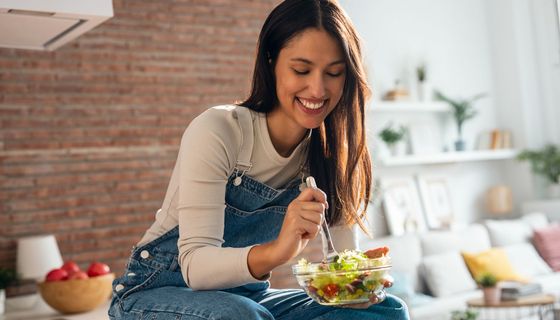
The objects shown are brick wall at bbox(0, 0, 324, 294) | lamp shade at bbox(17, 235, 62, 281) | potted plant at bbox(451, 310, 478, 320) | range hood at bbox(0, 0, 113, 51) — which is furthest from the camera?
potted plant at bbox(451, 310, 478, 320)

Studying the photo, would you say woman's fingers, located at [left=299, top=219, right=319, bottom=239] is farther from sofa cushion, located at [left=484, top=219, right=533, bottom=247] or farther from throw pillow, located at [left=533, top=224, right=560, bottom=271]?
throw pillow, located at [left=533, top=224, right=560, bottom=271]

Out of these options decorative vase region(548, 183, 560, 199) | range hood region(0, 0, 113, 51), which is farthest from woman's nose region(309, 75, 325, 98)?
decorative vase region(548, 183, 560, 199)

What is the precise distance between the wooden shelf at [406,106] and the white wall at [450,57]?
0.24 meters

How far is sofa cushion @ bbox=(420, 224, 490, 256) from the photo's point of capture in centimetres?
688

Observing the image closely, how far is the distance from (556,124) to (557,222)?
104cm

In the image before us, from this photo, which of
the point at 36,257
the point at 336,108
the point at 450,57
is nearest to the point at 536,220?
the point at 450,57

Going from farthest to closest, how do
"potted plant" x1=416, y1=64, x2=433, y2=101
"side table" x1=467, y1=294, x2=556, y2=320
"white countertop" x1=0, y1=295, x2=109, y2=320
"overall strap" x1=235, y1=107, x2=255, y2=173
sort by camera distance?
"potted plant" x1=416, y1=64, x2=433, y2=101, "side table" x1=467, y1=294, x2=556, y2=320, "white countertop" x1=0, y1=295, x2=109, y2=320, "overall strap" x1=235, y1=107, x2=255, y2=173

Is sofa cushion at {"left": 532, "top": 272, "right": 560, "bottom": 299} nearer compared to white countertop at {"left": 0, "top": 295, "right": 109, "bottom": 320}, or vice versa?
white countertop at {"left": 0, "top": 295, "right": 109, "bottom": 320}

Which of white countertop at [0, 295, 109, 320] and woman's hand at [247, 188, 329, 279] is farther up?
woman's hand at [247, 188, 329, 279]

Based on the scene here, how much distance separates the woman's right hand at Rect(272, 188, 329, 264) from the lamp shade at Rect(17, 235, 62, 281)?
10.4 feet

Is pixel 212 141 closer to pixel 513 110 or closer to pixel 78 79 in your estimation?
pixel 78 79

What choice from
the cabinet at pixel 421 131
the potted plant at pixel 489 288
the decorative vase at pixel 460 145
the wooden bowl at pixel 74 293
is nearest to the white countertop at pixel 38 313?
the wooden bowl at pixel 74 293

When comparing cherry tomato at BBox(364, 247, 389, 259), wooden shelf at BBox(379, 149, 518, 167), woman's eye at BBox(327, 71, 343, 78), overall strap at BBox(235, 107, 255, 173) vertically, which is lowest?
cherry tomato at BBox(364, 247, 389, 259)

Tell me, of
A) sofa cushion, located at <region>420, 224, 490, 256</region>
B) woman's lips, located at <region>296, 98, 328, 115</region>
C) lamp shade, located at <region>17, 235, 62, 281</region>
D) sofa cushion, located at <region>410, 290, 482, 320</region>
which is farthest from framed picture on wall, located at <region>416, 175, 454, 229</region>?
woman's lips, located at <region>296, 98, 328, 115</region>
